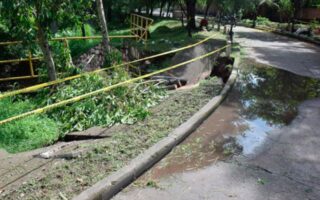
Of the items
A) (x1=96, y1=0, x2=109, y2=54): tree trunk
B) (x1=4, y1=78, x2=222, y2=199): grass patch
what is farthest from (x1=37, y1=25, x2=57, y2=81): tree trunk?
(x1=4, y1=78, x2=222, y2=199): grass patch

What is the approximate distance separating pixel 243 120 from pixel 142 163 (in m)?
2.67

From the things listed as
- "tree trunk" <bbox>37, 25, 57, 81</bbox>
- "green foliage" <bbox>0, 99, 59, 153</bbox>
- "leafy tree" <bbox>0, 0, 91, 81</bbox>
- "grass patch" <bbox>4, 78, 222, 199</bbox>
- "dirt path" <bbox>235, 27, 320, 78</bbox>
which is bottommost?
"green foliage" <bbox>0, 99, 59, 153</bbox>

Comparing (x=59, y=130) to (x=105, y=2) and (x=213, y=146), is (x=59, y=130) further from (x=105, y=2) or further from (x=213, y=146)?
(x=105, y=2)

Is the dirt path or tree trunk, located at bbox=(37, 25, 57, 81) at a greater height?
tree trunk, located at bbox=(37, 25, 57, 81)

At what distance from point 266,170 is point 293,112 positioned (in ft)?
8.90

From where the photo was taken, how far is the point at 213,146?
5.18 metres

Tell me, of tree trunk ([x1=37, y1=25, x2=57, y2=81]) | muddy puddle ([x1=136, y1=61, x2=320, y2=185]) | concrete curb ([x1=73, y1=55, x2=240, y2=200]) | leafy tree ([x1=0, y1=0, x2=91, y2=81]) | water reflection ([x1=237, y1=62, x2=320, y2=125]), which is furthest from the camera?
tree trunk ([x1=37, y1=25, x2=57, y2=81])

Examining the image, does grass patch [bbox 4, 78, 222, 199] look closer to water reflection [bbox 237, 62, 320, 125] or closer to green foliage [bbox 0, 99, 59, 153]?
water reflection [bbox 237, 62, 320, 125]

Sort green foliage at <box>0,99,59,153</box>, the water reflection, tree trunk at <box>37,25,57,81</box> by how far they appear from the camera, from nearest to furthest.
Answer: green foliage at <box>0,99,59,153</box> → the water reflection → tree trunk at <box>37,25,57,81</box>

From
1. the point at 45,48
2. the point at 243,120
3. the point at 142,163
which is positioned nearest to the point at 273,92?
the point at 243,120

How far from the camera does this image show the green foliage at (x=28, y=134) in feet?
19.4

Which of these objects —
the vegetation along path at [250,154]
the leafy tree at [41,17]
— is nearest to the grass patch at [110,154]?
the vegetation along path at [250,154]

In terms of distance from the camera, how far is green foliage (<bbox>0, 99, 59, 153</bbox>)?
5906 millimetres

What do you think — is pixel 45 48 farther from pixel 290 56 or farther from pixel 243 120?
pixel 290 56
